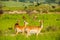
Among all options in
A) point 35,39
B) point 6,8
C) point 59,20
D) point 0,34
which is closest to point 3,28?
point 0,34

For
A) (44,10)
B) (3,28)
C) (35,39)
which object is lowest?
(35,39)

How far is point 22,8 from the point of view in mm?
2180

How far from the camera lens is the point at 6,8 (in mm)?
2162

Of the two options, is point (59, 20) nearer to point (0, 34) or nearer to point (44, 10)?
point (44, 10)

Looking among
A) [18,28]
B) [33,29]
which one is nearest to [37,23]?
[33,29]

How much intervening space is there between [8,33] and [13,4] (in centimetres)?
36

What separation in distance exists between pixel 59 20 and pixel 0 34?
0.72 m

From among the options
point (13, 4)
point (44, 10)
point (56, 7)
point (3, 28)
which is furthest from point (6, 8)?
point (56, 7)

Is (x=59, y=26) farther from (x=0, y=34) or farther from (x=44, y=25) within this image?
(x=0, y=34)

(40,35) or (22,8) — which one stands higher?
(22,8)

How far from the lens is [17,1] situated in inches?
86.0

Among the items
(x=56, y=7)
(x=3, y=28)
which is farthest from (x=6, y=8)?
(x=56, y=7)

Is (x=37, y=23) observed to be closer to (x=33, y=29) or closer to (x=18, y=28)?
(x=33, y=29)

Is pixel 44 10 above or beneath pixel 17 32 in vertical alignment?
above
